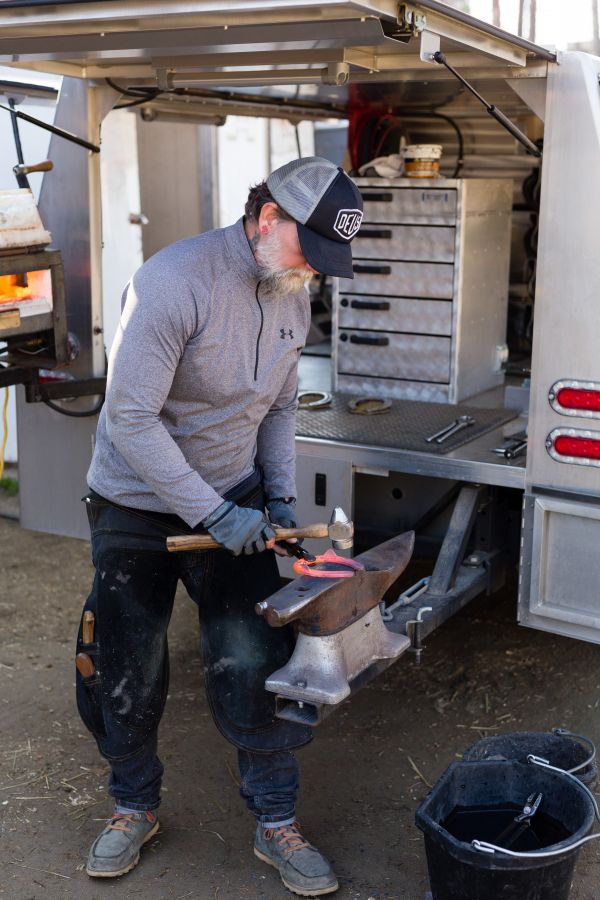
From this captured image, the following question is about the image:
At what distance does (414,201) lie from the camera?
171 inches

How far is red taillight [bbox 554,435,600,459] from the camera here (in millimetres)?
3271

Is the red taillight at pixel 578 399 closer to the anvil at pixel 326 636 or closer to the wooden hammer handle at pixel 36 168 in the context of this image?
the anvil at pixel 326 636

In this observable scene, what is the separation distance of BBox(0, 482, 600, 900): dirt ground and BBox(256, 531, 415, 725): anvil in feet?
2.06

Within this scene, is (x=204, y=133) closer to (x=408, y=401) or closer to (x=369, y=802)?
(x=408, y=401)

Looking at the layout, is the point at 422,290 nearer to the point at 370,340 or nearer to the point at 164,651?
the point at 370,340

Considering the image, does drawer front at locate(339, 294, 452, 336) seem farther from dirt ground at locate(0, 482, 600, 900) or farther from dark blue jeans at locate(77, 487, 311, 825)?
dark blue jeans at locate(77, 487, 311, 825)

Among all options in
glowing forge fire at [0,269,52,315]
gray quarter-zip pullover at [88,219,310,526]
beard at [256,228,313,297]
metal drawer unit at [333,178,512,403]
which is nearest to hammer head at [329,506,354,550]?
gray quarter-zip pullover at [88,219,310,526]

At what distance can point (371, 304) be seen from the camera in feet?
14.7

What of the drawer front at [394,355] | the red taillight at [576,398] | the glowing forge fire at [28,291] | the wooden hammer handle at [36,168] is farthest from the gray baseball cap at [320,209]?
the drawer front at [394,355]

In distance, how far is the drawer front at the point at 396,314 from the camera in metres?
4.38

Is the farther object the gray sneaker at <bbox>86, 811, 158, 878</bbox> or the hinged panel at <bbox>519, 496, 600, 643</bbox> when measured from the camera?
the hinged panel at <bbox>519, 496, 600, 643</bbox>

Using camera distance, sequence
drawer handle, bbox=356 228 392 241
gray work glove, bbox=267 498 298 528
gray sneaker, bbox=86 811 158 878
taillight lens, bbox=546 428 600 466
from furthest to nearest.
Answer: drawer handle, bbox=356 228 392 241, taillight lens, bbox=546 428 600 466, gray work glove, bbox=267 498 298 528, gray sneaker, bbox=86 811 158 878

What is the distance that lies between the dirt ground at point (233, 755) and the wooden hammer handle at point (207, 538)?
0.97m

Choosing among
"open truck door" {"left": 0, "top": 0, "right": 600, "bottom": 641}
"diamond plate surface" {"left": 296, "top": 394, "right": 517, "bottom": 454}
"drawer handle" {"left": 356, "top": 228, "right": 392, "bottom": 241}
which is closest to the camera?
"open truck door" {"left": 0, "top": 0, "right": 600, "bottom": 641}
